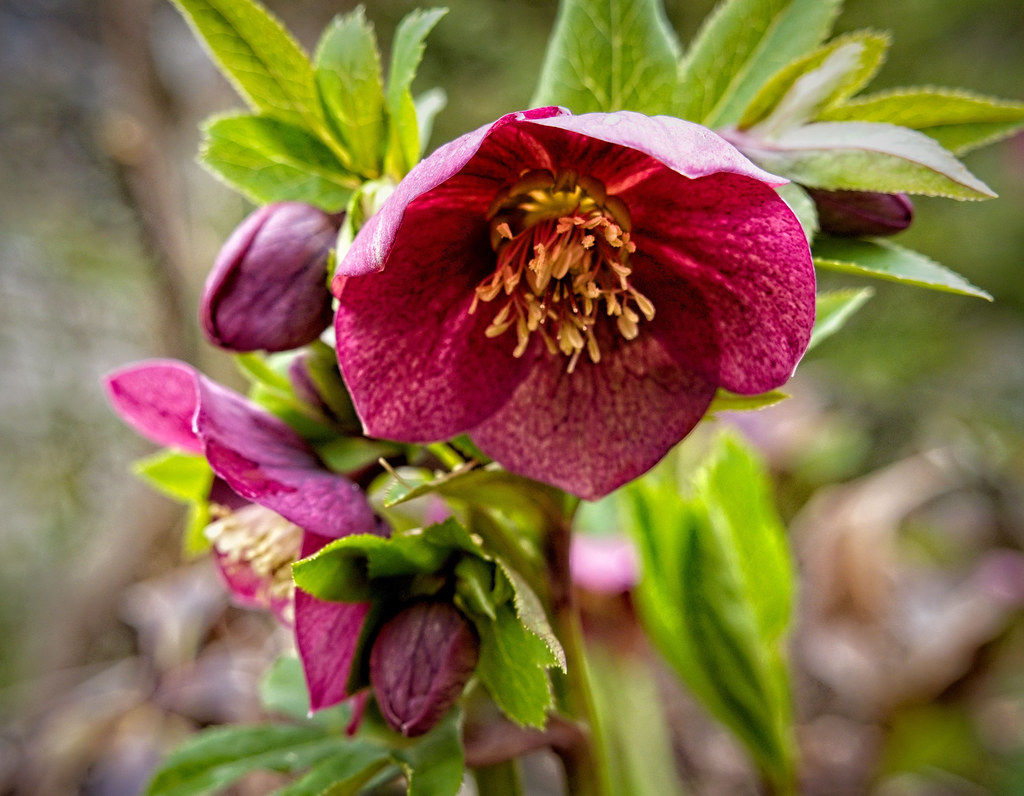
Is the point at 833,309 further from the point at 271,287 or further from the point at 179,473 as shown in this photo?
the point at 179,473

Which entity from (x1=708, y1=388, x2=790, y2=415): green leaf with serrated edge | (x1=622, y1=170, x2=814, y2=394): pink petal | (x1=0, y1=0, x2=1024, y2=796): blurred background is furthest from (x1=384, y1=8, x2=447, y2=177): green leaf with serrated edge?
(x1=0, y1=0, x2=1024, y2=796): blurred background

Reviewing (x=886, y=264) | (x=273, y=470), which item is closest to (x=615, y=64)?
(x=886, y=264)

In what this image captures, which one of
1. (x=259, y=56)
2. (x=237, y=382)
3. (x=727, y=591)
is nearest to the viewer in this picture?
(x=259, y=56)

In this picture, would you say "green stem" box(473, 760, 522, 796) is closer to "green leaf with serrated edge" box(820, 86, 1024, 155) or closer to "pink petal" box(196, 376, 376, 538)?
"pink petal" box(196, 376, 376, 538)

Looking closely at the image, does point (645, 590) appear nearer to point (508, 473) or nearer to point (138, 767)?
point (508, 473)

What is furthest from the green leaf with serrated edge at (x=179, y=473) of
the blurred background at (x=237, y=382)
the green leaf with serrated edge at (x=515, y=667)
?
the blurred background at (x=237, y=382)

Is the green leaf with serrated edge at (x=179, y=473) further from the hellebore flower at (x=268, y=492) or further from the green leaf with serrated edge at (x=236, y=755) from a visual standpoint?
the green leaf with serrated edge at (x=236, y=755)
